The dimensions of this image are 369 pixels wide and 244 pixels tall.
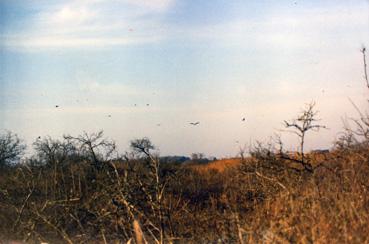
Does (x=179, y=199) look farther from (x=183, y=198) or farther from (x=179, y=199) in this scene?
(x=183, y=198)

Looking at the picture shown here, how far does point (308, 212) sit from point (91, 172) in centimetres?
1181

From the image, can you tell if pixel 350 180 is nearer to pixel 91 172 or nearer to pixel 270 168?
pixel 270 168

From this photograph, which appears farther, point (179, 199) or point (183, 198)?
point (183, 198)

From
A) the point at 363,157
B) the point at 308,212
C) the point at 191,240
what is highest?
the point at 363,157

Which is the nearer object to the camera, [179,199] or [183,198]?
[179,199]

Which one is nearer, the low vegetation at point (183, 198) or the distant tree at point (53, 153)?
the low vegetation at point (183, 198)

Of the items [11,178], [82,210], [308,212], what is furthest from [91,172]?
[308,212]

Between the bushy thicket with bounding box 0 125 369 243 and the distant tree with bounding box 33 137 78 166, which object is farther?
the distant tree with bounding box 33 137 78 166

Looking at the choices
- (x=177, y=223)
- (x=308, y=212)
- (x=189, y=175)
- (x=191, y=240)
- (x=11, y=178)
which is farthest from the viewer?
(x=189, y=175)

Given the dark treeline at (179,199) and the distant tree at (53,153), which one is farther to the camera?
the distant tree at (53,153)

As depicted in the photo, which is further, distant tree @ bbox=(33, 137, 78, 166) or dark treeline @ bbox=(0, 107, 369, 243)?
distant tree @ bbox=(33, 137, 78, 166)

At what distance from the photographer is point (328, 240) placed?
22.4 feet

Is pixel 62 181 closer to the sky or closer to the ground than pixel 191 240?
closer to the sky

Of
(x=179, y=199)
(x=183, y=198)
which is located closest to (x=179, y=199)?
(x=179, y=199)
